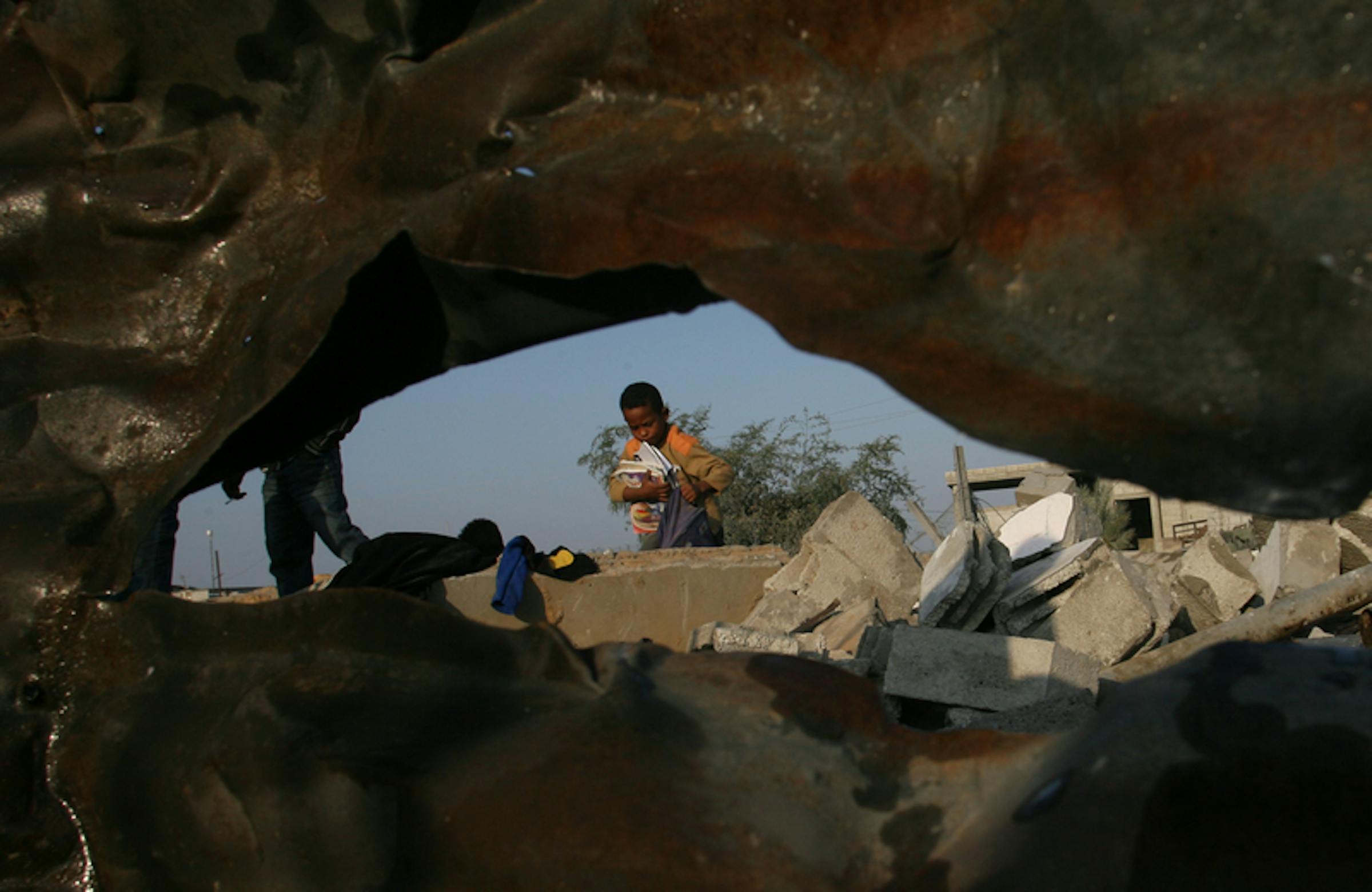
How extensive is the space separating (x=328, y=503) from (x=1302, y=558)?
662 cm

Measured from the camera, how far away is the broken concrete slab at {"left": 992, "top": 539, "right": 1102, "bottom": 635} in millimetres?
5262

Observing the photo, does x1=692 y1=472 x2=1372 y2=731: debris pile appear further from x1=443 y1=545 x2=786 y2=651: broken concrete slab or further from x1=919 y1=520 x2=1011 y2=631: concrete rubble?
x1=443 y1=545 x2=786 y2=651: broken concrete slab

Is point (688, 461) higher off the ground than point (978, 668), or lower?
higher

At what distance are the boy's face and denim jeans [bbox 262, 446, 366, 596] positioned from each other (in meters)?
1.82

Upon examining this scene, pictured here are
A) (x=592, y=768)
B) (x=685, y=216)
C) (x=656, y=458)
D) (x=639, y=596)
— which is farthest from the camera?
(x=639, y=596)

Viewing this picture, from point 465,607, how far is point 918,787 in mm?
5464

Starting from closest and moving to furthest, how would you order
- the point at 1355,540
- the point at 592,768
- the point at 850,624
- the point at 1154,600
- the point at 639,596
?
1. the point at 592,768
2. the point at 1154,600
3. the point at 850,624
4. the point at 639,596
5. the point at 1355,540

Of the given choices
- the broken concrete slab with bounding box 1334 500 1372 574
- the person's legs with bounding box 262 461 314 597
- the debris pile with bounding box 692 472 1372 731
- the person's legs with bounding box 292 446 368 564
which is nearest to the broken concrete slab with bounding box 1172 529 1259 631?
the debris pile with bounding box 692 472 1372 731

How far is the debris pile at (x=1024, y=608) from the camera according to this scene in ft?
13.6

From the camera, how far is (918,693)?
4.16 m

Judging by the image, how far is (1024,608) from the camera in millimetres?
5355

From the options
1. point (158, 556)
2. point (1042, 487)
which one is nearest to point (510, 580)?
point (158, 556)

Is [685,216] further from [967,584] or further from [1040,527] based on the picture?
[1040,527]

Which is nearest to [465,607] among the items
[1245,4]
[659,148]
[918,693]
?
[918,693]
